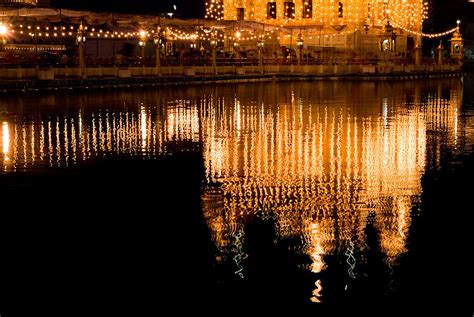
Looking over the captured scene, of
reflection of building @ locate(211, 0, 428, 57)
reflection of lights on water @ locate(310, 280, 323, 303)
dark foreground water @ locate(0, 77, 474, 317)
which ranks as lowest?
reflection of lights on water @ locate(310, 280, 323, 303)

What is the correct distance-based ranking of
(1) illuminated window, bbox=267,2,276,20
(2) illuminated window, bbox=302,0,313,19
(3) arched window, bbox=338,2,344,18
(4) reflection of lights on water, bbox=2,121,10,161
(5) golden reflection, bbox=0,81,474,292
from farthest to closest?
(1) illuminated window, bbox=267,2,276,20 < (2) illuminated window, bbox=302,0,313,19 < (3) arched window, bbox=338,2,344,18 < (4) reflection of lights on water, bbox=2,121,10,161 < (5) golden reflection, bbox=0,81,474,292

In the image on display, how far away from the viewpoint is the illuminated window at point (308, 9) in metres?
68.9

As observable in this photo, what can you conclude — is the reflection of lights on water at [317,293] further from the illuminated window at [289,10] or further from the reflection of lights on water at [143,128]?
the illuminated window at [289,10]

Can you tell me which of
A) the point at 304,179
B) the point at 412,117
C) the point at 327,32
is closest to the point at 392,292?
the point at 304,179

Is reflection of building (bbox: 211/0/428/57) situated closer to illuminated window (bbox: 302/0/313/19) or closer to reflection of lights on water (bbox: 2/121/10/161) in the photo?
illuminated window (bbox: 302/0/313/19)

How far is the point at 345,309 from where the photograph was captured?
6273mm

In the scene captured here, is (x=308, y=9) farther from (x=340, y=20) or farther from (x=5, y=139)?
(x=5, y=139)

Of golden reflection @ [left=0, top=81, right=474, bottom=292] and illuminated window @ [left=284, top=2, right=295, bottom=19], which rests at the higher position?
illuminated window @ [left=284, top=2, right=295, bottom=19]

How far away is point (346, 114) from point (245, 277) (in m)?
16.5

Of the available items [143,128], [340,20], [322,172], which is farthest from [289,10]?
[322,172]

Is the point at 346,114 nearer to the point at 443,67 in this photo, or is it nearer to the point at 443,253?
the point at 443,253

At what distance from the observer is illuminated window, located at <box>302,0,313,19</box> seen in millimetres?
68938

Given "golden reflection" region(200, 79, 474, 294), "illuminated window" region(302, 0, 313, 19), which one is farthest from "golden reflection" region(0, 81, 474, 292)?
"illuminated window" region(302, 0, 313, 19)

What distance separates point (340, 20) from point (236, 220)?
5999cm
